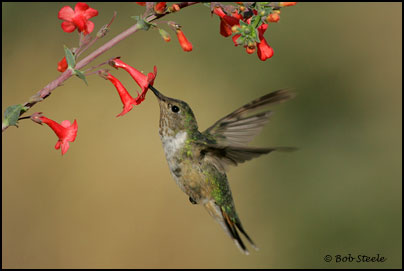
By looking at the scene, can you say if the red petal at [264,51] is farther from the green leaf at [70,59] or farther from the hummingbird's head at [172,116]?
the green leaf at [70,59]

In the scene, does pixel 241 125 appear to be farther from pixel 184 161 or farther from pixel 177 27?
pixel 177 27

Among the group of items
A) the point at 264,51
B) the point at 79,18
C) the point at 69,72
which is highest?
the point at 79,18

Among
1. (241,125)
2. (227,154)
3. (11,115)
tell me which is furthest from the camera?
Result: (241,125)

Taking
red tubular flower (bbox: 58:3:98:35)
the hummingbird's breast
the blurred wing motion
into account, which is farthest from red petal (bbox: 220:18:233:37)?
the hummingbird's breast

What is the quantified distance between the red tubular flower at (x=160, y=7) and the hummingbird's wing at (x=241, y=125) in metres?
0.76

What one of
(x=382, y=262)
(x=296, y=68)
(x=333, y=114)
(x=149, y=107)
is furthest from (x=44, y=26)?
(x=382, y=262)

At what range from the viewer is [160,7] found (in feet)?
→ 6.06

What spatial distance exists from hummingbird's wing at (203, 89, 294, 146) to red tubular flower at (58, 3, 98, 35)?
847mm

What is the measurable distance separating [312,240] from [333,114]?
1672mm

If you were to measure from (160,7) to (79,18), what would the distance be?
0.48 meters

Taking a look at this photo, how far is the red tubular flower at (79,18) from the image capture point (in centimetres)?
215

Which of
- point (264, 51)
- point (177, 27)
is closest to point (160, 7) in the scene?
point (177, 27)

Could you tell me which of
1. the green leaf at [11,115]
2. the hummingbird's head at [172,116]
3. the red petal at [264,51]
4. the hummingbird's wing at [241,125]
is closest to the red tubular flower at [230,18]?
the red petal at [264,51]

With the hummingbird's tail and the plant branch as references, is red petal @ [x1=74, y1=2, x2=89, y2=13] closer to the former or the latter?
the plant branch
